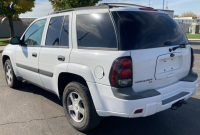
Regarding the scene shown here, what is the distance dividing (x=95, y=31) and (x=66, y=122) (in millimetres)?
1741

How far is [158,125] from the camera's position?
361 cm

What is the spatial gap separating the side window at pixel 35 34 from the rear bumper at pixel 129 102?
2022mm

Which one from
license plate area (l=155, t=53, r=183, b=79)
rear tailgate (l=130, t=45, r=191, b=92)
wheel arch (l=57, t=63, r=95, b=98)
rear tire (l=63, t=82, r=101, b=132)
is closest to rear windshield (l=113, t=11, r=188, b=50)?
rear tailgate (l=130, t=45, r=191, b=92)

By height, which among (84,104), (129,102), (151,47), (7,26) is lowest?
(84,104)

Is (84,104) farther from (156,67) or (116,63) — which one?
(156,67)

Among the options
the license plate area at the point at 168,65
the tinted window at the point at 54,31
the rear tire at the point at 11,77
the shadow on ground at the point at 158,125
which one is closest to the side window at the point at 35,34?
the tinted window at the point at 54,31

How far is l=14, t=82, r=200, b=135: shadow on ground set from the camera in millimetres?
3387

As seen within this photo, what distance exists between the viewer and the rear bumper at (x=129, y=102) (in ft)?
8.82

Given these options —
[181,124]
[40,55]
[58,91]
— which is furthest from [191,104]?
[40,55]

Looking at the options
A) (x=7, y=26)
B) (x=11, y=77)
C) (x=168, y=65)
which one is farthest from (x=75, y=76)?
(x=7, y=26)

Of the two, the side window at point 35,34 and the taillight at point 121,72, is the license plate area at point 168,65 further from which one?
the side window at point 35,34

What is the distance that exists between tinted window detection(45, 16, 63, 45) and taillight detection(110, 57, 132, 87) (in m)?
1.53

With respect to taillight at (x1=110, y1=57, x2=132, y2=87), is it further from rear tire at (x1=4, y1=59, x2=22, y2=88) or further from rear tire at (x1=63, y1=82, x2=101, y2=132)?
rear tire at (x1=4, y1=59, x2=22, y2=88)

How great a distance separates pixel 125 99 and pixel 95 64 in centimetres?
65
